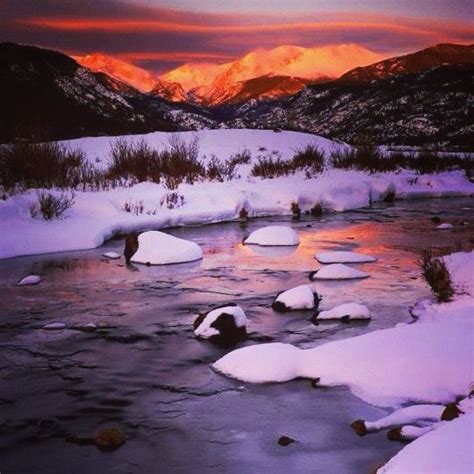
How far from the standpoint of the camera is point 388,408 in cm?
541

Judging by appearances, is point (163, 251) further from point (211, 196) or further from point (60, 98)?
point (60, 98)

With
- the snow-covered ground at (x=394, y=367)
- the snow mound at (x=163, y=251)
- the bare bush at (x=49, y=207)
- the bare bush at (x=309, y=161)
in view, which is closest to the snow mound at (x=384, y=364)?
the snow-covered ground at (x=394, y=367)

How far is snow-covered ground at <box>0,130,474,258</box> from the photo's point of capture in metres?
13.9

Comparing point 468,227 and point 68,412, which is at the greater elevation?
point 68,412

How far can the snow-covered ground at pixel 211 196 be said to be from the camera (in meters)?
13.9

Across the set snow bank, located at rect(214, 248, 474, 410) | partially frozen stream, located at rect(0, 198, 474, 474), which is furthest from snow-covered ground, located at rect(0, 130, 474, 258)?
snow bank, located at rect(214, 248, 474, 410)

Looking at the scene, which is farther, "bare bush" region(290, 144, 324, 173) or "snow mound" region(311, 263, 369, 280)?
"bare bush" region(290, 144, 324, 173)

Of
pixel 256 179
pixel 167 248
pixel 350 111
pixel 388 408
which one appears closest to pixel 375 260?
pixel 167 248

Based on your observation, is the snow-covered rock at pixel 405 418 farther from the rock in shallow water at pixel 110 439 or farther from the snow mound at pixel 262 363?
the rock in shallow water at pixel 110 439

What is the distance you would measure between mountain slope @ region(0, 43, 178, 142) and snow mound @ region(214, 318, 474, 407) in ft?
265

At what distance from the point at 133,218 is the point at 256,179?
972cm

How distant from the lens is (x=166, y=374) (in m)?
6.24

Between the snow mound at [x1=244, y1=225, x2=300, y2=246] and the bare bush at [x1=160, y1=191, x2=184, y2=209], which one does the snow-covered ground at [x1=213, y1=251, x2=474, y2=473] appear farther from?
the bare bush at [x1=160, y1=191, x2=184, y2=209]

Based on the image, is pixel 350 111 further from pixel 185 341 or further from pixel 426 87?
pixel 185 341
